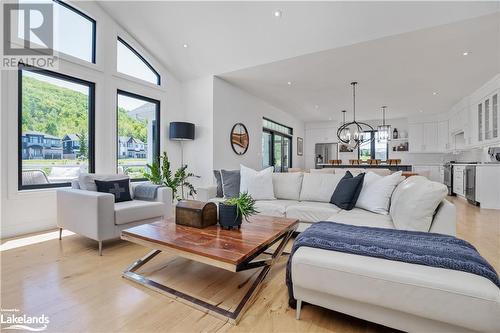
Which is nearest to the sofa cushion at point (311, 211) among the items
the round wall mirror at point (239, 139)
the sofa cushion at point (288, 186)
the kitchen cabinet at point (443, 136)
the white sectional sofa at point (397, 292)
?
the sofa cushion at point (288, 186)

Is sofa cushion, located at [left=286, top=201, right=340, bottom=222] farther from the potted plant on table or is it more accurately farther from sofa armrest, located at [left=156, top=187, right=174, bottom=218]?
sofa armrest, located at [left=156, top=187, right=174, bottom=218]

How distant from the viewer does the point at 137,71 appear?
4.65m

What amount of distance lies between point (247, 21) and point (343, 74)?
2287 millimetres

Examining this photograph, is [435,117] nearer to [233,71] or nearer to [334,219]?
[233,71]

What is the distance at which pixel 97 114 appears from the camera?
155 inches

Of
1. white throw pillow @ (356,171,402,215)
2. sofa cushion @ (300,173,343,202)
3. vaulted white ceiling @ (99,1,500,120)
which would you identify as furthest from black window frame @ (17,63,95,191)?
white throw pillow @ (356,171,402,215)

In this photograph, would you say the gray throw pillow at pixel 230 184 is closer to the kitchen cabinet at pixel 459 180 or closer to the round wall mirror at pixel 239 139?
the round wall mirror at pixel 239 139

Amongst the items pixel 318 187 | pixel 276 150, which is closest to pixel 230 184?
pixel 318 187

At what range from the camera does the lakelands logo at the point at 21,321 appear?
56.2 inches

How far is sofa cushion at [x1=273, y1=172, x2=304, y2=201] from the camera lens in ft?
11.3

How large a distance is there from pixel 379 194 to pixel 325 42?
2536 mm

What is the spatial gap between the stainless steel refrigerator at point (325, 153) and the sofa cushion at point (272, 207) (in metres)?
7.39

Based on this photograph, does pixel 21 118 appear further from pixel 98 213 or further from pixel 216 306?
pixel 216 306

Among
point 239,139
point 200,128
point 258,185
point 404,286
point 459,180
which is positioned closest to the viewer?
point 404,286
